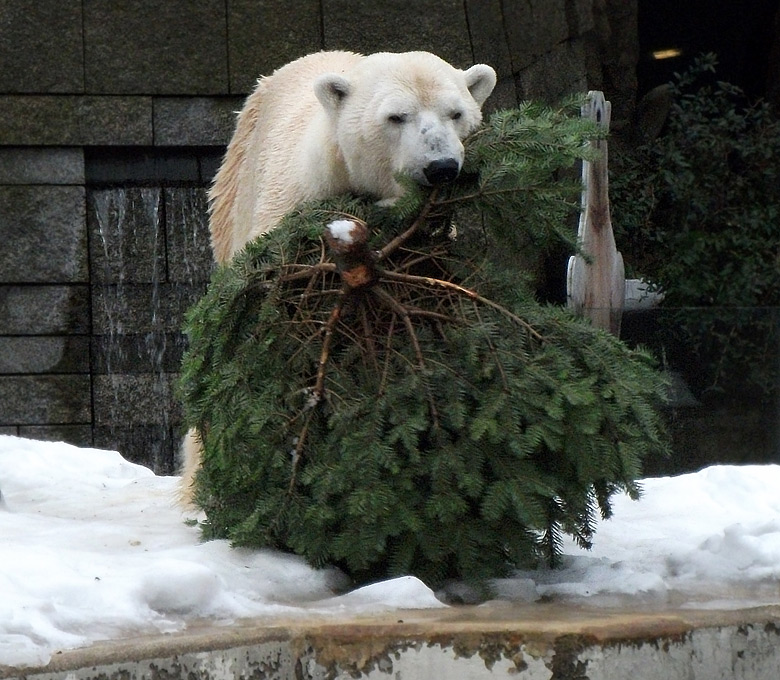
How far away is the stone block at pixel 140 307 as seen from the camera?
21.0 ft

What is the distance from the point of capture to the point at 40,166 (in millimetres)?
6324

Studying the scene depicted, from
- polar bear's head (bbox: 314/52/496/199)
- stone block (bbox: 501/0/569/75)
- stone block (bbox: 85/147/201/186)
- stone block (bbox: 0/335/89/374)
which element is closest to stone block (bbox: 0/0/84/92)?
stone block (bbox: 85/147/201/186)

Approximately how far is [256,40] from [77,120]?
3.33ft

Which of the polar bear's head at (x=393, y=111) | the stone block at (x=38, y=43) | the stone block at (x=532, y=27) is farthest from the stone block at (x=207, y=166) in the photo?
the polar bear's head at (x=393, y=111)

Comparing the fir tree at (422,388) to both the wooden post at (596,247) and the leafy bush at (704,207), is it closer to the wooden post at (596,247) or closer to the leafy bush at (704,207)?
the wooden post at (596,247)

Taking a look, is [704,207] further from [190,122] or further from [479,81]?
[479,81]

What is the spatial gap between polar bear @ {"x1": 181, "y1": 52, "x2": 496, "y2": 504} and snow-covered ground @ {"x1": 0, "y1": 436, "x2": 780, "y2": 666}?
43cm

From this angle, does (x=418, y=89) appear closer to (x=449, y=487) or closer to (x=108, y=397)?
(x=449, y=487)

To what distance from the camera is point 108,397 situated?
252 inches

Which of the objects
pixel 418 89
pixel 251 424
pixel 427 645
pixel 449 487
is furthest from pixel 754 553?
pixel 418 89

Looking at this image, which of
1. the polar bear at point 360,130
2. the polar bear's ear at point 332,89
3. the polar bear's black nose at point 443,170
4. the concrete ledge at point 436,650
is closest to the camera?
the concrete ledge at point 436,650

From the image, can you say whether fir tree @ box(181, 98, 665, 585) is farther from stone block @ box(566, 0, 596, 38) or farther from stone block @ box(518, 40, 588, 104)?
stone block @ box(566, 0, 596, 38)

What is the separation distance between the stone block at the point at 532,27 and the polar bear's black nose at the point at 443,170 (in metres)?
3.92

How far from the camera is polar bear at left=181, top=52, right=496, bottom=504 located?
318cm
